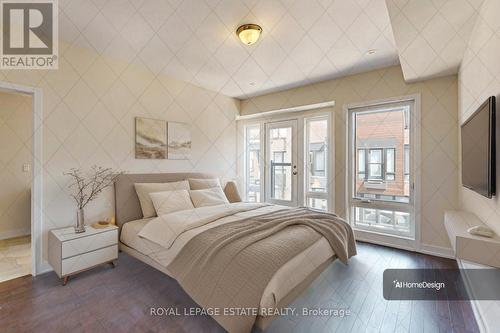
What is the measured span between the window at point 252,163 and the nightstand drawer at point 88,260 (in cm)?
282

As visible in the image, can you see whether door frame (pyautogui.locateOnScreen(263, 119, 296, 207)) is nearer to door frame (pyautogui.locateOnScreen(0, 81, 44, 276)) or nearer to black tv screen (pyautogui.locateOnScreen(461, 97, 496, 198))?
black tv screen (pyautogui.locateOnScreen(461, 97, 496, 198))

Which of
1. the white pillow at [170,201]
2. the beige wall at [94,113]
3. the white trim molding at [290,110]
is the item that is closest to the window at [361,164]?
the white trim molding at [290,110]

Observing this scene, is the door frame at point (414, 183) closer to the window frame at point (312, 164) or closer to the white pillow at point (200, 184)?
the window frame at point (312, 164)

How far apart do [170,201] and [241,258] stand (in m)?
1.62

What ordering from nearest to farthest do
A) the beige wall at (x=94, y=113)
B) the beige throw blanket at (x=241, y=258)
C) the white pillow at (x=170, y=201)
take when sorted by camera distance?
the beige throw blanket at (x=241, y=258) < the beige wall at (x=94, y=113) < the white pillow at (x=170, y=201)

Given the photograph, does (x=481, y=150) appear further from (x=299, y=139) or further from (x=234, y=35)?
(x=299, y=139)

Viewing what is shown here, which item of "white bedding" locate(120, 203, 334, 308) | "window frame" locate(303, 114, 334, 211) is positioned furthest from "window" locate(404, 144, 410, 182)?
"white bedding" locate(120, 203, 334, 308)

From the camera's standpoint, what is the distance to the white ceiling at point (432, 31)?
5.56 feet

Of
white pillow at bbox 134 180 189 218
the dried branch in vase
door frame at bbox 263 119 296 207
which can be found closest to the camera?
the dried branch in vase

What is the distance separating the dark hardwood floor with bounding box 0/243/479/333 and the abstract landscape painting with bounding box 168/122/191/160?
5.75ft

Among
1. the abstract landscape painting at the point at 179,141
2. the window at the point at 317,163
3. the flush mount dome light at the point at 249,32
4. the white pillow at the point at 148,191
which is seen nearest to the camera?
the flush mount dome light at the point at 249,32

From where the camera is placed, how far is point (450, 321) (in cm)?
174

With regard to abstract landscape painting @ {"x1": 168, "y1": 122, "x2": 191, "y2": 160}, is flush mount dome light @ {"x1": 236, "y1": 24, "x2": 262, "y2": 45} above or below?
above

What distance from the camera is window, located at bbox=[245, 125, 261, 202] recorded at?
189 inches
